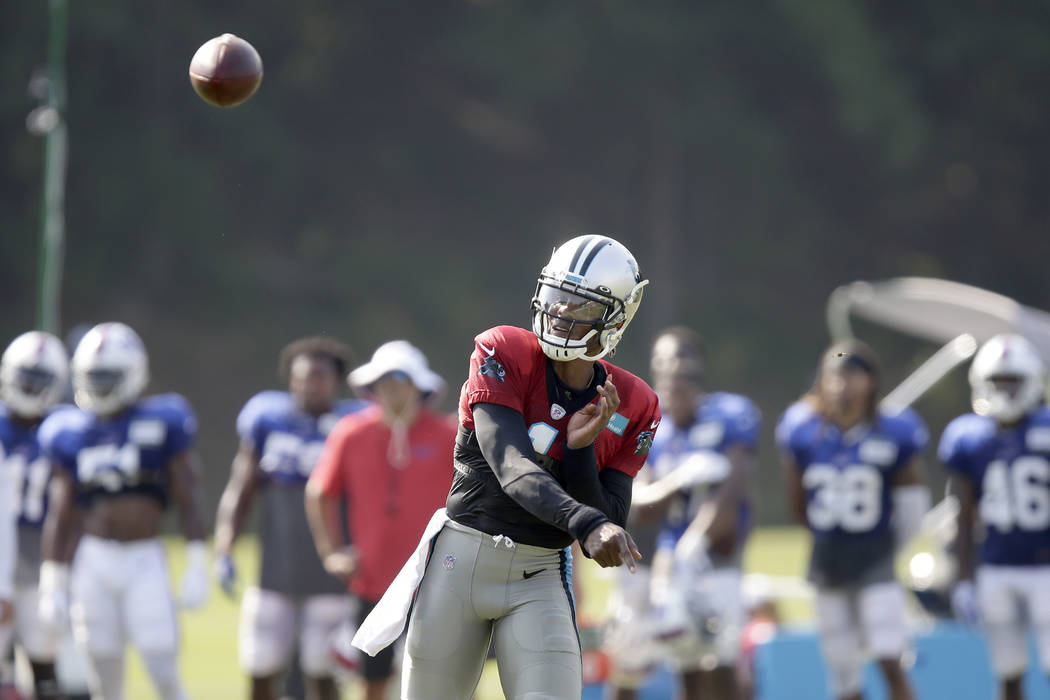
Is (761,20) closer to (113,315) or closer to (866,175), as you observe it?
(866,175)

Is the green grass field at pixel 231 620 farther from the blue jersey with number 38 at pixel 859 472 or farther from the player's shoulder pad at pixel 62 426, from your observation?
the blue jersey with number 38 at pixel 859 472

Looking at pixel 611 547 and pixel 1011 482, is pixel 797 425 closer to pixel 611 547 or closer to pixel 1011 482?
pixel 1011 482

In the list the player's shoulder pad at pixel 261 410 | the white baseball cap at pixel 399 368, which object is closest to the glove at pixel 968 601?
the white baseball cap at pixel 399 368

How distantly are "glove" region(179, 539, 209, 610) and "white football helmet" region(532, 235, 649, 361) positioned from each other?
351 cm

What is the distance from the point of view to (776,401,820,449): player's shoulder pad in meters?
8.20

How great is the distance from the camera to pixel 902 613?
307 inches

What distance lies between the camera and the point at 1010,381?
7.94m

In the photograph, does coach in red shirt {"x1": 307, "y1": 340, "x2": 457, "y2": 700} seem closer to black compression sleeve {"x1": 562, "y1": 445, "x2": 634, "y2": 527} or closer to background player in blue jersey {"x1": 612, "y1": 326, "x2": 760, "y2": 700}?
background player in blue jersey {"x1": 612, "y1": 326, "x2": 760, "y2": 700}

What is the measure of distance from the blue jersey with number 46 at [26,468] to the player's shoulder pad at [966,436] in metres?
4.66

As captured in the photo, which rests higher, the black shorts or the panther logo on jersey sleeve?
the panther logo on jersey sleeve

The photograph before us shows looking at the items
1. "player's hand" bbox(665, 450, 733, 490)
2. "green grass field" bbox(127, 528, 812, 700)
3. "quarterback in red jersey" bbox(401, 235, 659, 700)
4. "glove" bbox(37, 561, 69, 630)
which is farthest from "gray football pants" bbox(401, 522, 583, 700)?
"green grass field" bbox(127, 528, 812, 700)

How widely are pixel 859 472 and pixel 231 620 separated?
753 centimetres

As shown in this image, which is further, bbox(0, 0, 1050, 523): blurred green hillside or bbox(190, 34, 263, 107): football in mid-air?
bbox(0, 0, 1050, 523): blurred green hillside

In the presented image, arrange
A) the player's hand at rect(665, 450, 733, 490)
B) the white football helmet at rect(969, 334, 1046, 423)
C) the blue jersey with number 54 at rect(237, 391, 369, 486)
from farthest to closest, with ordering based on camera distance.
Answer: the player's hand at rect(665, 450, 733, 490), the blue jersey with number 54 at rect(237, 391, 369, 486), the white football helmet at rect(969, 334, 1046, 423)
